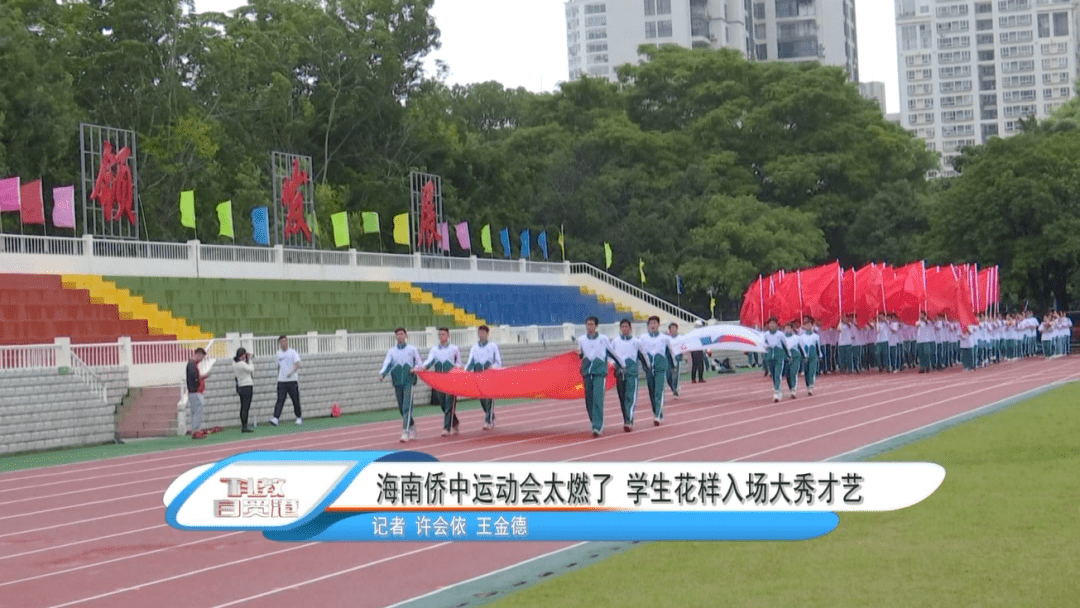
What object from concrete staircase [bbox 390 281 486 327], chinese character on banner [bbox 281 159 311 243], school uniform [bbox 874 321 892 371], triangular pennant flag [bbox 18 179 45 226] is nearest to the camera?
triangular pennant flag [bbox 18 179 45 226]

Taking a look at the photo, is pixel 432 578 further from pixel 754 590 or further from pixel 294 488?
pixel 294 488

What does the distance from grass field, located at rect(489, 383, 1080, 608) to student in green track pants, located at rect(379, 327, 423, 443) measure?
10.5 metres

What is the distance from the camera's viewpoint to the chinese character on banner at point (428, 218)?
5253 cm

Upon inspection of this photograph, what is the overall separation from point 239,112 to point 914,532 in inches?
1876

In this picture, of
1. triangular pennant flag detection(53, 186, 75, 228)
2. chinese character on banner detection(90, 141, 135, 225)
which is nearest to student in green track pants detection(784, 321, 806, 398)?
chinese character on banner detection(90, 141, 135, 225)

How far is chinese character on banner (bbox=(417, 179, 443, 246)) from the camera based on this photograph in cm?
5253

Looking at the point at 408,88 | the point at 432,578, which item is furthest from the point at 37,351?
the point at 408,88

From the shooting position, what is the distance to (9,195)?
3703 centimetres

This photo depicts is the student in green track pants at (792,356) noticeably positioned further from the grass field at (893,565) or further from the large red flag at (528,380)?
the grass field at (893,565)

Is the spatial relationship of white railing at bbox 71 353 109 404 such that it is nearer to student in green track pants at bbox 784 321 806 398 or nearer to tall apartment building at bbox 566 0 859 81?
student in green track pants at bbox 784 321 806 398

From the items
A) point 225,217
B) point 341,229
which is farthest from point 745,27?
point 225,217

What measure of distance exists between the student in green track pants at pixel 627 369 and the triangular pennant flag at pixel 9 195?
65.3ft

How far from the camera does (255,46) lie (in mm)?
57781
